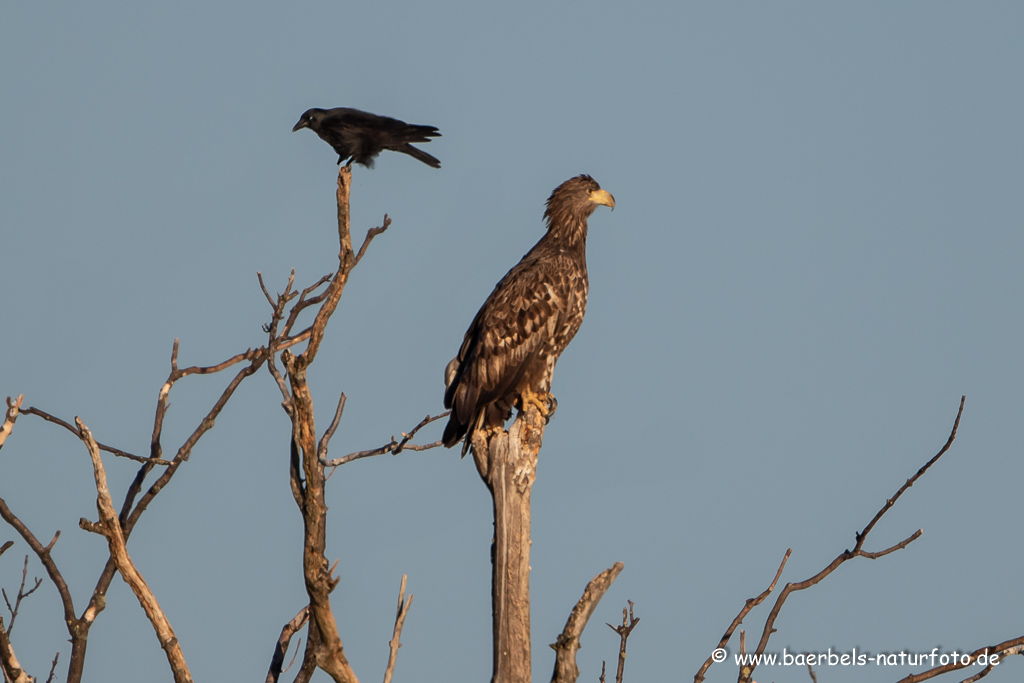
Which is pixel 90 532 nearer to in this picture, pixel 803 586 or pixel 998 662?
pixel 803 586

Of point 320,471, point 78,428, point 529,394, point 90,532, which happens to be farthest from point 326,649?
point 529,394

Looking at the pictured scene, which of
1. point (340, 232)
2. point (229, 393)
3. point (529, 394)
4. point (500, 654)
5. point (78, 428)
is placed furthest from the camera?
point (529, 394)

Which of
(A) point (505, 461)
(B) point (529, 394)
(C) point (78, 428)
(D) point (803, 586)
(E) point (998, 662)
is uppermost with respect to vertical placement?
(B) point (529, 394)

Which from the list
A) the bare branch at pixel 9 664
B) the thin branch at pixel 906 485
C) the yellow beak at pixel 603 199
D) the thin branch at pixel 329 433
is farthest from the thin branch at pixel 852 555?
the yellow beak at pixel 603 199

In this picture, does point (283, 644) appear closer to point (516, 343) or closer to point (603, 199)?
point (516, 343)

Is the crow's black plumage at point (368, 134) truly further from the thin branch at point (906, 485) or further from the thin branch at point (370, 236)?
the thin branch at point (906, 485)

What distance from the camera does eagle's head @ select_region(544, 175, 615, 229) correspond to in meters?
10.1

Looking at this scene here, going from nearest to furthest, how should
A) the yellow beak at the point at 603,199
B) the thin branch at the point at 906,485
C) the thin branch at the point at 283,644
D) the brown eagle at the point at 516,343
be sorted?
the thin branch at the point at 906,485 < the thin branch at the point at 283,644 < the brown eagle at the point at 516,343 < the yellow beak at the point at 603,199

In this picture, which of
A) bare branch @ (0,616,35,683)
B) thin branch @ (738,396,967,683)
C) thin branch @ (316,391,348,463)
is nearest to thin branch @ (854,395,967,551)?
thin branch @ (738,396,967,683)

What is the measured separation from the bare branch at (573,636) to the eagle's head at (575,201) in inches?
192

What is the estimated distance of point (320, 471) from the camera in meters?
5.00

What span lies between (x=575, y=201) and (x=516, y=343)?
1831 mm

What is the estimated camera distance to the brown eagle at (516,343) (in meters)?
8.70

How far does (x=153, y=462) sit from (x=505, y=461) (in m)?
2.01
